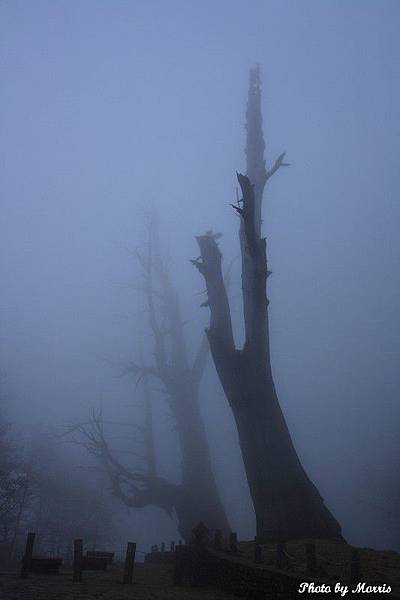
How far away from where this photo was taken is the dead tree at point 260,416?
36.1 ft

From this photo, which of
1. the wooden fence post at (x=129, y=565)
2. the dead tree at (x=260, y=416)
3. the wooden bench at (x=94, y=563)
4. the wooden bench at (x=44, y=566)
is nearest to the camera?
the wooden fence post at (x=129, y=565)

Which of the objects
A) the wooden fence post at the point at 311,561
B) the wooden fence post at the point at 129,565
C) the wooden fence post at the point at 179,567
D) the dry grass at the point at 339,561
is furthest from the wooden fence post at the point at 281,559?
the wooden fence post at the point at 129,565

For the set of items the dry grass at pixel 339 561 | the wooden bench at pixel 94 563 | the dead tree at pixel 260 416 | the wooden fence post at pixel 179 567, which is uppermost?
the dead tree at pixel 260 416

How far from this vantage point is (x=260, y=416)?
40.0ft

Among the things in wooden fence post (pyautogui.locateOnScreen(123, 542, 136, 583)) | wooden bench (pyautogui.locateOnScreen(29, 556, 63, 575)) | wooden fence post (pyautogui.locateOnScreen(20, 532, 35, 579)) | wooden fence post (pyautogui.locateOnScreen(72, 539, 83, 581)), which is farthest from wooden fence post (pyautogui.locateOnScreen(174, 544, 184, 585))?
wooden bench (pyautogui.locateOnScreen(29, 556, 63, 575))

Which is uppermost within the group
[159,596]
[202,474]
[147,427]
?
[147,427]

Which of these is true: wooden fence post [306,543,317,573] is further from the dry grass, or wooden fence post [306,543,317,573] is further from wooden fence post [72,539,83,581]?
wooden fence post [72,539,83,581]

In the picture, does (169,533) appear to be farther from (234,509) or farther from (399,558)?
(399,558)

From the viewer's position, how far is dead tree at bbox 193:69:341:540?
36.1ft

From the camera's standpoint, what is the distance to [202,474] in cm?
2106

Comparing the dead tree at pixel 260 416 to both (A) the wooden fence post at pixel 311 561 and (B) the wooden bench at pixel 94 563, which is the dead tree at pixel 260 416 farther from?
(B) the wooden bench at pixel 94 563

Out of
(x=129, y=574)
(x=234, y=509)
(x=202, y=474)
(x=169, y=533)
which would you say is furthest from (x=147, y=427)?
(x=234, y=509)

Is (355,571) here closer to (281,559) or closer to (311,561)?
(311,561)

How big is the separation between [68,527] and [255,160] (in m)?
37.7
